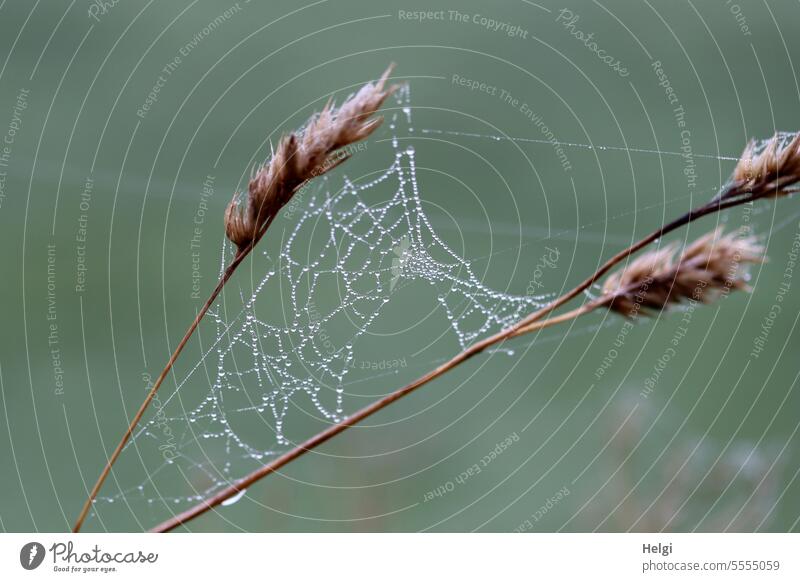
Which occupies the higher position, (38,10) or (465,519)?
(38,10)

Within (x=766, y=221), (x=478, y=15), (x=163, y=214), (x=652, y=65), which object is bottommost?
(x=766, y=221)

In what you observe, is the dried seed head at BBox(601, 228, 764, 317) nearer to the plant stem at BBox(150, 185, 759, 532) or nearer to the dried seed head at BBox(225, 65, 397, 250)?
the plant stem at BBox(150, 185, 759, 532)

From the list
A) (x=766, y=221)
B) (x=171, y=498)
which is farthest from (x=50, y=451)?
(x=766, y=221)

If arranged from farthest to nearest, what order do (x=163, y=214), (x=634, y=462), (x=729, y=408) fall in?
(x=163, y=214)
(x=729, y=408)
(x=634, y=462)

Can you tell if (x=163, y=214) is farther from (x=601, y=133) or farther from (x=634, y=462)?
(x=634, y=462)
